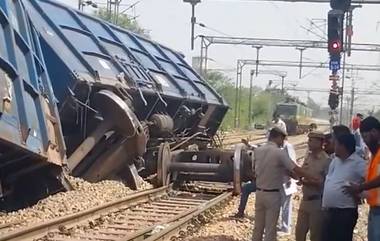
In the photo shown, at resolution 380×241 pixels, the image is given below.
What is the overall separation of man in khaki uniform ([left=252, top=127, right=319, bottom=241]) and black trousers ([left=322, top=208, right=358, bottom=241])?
1.19m

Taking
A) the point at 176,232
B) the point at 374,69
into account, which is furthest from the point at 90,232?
the point at 374,69

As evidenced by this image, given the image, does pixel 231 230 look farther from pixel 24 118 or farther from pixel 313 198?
pixel 24 118

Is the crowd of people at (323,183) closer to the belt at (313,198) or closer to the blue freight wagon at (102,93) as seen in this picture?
the belt at (313,198)

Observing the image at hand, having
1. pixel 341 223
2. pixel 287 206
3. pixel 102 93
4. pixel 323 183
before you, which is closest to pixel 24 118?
pixel 102 93

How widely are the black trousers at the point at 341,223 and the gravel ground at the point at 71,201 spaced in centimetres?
426

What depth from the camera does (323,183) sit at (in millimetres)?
7844

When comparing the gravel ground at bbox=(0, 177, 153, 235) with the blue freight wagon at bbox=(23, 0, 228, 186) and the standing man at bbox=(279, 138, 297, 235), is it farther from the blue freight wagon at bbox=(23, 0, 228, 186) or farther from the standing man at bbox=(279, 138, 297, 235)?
→ the standing man at bbox=(279, 138, 297, 235)

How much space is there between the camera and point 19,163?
10.5 metres

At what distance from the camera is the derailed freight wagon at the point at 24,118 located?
29.5 ft

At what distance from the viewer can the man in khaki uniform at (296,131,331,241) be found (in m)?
7.95

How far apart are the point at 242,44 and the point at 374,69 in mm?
15261

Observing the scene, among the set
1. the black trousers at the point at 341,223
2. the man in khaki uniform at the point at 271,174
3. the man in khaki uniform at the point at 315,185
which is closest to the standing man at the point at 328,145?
the man in khaki uniform at the point at 315,185

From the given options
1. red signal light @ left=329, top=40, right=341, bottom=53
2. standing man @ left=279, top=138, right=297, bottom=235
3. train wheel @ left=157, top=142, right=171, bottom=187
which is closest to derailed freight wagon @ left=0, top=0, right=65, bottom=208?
train wheel @ left=157, top=142, right=171, bottom=187

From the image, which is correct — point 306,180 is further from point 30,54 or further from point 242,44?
point 242,44
